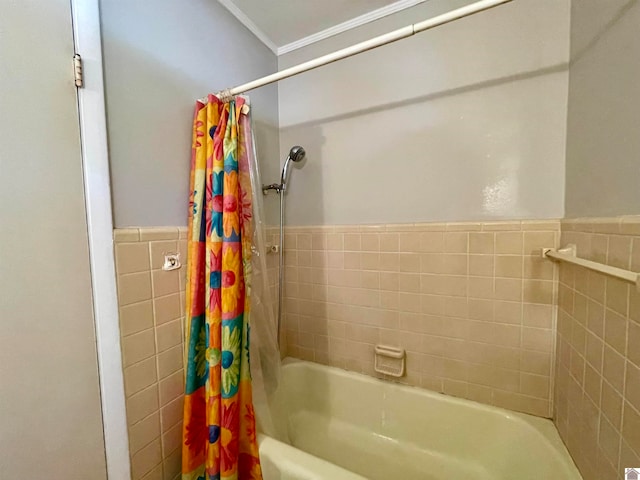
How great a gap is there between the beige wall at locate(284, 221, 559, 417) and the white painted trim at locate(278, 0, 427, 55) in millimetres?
1056

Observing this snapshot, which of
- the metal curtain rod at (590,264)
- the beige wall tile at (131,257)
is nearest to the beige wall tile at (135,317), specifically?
the beige wall tile at (131,257)

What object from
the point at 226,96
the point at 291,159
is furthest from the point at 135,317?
the point at 291,159

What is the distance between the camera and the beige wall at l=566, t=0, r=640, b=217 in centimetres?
66

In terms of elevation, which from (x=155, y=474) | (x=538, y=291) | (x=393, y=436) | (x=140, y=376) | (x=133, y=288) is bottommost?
(x=393, y=436)

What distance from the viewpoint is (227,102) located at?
97cm

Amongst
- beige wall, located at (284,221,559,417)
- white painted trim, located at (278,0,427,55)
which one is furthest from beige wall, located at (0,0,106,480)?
white painted trim, located at (278,0,427,55)

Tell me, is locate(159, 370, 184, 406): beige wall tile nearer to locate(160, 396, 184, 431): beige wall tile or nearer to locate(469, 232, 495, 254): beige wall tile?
locate(160, 396, 184, 431): beige wall tile

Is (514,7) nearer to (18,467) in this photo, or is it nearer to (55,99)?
(55,99)

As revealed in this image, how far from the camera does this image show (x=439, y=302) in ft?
4.10

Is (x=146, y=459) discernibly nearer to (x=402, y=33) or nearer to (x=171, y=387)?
(x=171, y=387)

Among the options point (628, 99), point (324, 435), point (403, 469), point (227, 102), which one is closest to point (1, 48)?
point (227, 102)

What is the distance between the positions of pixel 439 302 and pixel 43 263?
1.42 m

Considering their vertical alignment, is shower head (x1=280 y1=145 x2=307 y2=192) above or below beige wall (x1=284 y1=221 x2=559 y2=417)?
above

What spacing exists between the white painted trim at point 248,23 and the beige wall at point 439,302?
107 centimetres
